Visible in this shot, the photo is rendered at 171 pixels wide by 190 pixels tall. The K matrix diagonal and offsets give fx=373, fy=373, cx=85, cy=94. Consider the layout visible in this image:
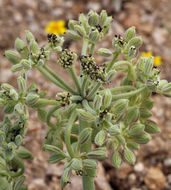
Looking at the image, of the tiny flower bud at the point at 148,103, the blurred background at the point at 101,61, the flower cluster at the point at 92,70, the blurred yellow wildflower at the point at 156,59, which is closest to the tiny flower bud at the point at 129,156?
the tiny flower bud at the point at 148,103

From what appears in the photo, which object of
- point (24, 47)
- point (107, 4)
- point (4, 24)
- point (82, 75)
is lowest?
point (82, 75)

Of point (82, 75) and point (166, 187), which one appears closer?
point (82, 75)

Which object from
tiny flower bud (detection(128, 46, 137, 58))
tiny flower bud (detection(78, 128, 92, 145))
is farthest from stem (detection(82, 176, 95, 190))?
tiny flower bud (detection(128, 46, 137, 58))

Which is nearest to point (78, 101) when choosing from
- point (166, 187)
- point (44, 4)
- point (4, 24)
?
point (166, 187)

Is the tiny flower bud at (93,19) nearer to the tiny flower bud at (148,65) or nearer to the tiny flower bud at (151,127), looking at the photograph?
the tiny flower bud at (148,65)

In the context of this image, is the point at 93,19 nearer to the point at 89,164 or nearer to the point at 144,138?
the point at 144,138

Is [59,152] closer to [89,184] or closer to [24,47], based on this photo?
[89,184]
